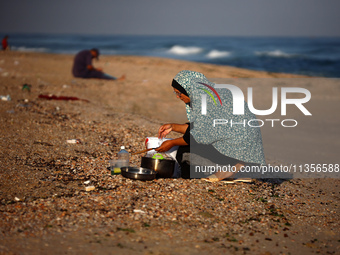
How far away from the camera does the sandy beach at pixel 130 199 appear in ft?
12.9

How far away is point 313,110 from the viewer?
1135 cm

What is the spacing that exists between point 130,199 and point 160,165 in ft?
2.73

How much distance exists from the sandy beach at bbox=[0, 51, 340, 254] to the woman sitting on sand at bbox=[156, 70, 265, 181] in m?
0.39

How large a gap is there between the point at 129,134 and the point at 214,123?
293cm

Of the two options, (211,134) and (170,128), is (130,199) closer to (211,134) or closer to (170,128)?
(170,128)

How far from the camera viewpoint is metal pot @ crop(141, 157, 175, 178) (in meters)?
5.47

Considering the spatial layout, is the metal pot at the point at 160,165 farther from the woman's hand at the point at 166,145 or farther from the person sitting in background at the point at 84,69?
the person sitting in background at the point at 84,69

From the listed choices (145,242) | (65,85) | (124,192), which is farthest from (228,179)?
(65,85)

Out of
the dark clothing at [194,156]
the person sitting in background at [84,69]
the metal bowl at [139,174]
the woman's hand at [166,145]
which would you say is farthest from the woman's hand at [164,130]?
the person sitting in background at [84,69]

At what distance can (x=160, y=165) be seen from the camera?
5492 mm

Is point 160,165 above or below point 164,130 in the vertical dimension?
below

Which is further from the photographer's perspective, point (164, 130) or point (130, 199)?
point (164, 130)

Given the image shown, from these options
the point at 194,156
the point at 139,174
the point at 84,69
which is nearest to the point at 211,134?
the point at 194,156

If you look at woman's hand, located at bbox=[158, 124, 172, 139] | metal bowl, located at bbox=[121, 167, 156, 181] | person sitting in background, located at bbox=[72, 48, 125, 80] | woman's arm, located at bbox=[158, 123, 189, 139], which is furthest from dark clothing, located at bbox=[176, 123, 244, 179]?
person sitting in background, located at bbox=[72, 48, 125, 80]
